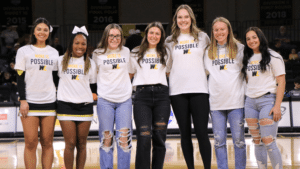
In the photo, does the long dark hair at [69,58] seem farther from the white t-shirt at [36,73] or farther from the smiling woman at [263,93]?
the smiling woman at [263,93]

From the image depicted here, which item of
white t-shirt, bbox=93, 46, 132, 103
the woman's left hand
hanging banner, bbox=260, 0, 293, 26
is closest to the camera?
the woman's left hand

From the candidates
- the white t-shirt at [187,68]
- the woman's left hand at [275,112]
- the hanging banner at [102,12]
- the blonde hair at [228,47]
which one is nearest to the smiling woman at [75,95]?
the white t-shirt at [187,68]

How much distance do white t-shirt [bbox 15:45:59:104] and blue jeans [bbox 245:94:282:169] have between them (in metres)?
2.07

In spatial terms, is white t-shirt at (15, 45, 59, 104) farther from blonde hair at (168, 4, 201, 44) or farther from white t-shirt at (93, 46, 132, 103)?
blonde hair at (168, 4, 201, 44)

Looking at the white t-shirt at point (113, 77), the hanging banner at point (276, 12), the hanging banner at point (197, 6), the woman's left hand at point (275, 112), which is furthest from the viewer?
the hanging banner at point (197, 6)

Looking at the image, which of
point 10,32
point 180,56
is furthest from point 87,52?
point 10,32

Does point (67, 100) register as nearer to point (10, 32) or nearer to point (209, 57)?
point (209, 57)

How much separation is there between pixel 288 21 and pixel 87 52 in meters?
11.1

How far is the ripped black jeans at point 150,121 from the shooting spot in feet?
10.7

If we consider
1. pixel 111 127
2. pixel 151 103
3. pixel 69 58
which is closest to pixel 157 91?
pixel 151 103

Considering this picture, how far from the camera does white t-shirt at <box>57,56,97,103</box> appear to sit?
338 centimetres

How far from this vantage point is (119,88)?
11.0 feet

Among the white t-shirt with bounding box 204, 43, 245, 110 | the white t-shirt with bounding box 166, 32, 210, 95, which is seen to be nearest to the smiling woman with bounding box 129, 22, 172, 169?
the white t-shirt with bounding box 166, 32, 210, 95

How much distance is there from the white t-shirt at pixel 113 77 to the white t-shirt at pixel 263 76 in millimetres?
1252
